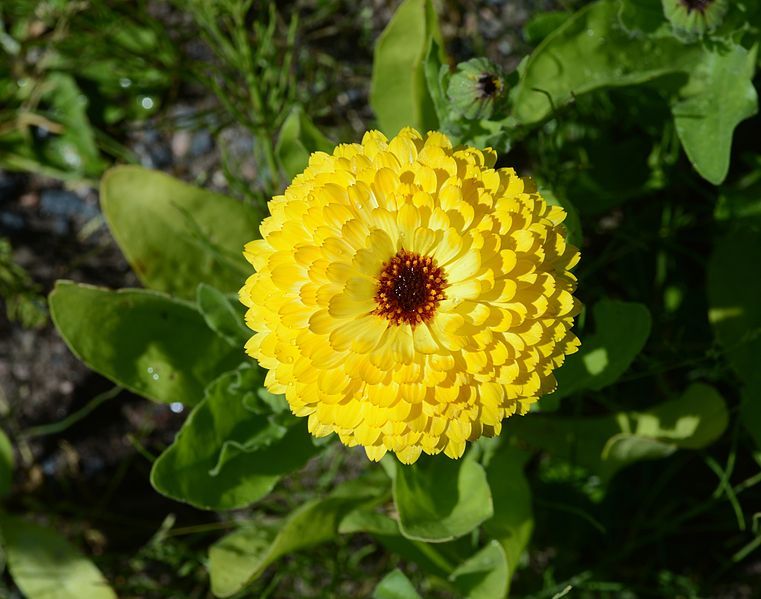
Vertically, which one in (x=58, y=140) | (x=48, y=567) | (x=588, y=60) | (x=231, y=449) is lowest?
(x=48, y=567)

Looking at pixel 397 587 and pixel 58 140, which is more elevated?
pixel 58 140

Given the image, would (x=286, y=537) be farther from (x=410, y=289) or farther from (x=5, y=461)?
(x=5, y=461)

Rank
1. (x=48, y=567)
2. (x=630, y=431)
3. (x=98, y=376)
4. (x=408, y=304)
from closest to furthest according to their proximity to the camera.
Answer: (x=408, y=304)
(x=630, y=431)
(x=48, y=567)
(x=98, y=376)

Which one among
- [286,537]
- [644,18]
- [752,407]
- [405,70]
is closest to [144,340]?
[286,537]

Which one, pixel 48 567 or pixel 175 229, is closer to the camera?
pixel 175 229

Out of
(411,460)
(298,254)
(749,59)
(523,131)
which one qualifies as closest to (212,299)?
(298,254)

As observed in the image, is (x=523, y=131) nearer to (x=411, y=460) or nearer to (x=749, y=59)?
(x=749, y=59)
